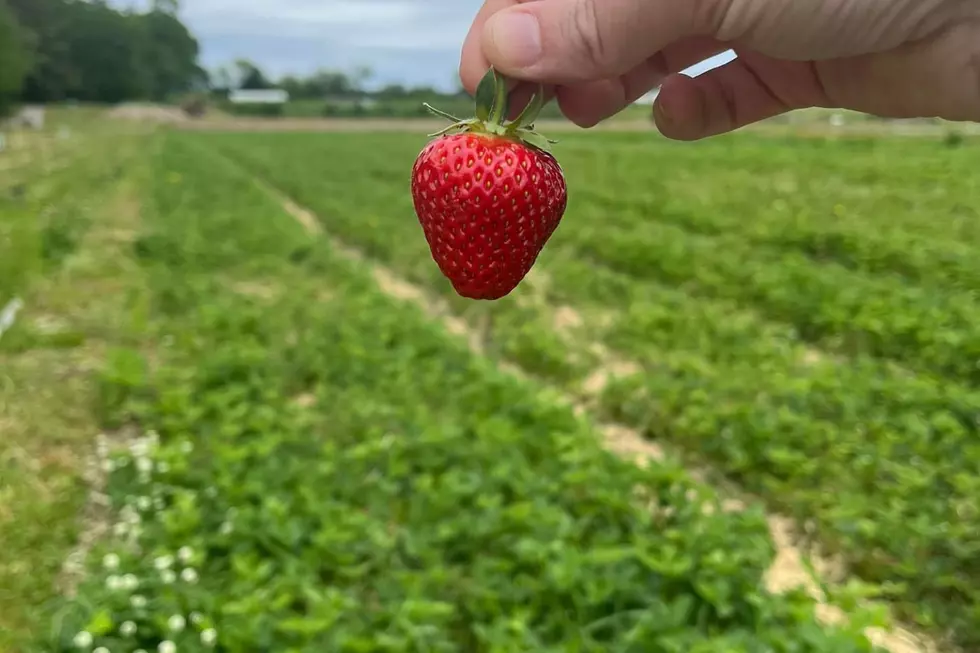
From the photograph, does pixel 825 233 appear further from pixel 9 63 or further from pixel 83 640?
pixel 9 63

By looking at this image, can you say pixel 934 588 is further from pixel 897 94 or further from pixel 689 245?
pixel 689 245

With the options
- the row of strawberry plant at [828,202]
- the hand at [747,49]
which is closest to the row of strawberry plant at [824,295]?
the row of strawberry plant at [828,202]

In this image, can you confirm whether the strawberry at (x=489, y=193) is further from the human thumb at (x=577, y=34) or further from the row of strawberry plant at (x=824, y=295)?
A: the row of strawberry plant at (x=824, y=295)

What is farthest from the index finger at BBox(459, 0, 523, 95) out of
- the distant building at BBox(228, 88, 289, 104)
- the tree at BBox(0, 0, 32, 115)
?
the distant building at BBox(228, 88, 289, 104)

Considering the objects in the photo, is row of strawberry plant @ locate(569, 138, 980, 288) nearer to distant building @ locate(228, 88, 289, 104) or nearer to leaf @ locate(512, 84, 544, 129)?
leaf @ locate(512, 84, 544, 129)

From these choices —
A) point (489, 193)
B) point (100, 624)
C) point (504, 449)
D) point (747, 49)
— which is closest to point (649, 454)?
point (504, 449)

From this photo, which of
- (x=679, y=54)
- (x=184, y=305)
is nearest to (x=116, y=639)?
(x=679, y=54)
